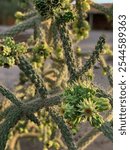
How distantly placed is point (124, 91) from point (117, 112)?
84mm

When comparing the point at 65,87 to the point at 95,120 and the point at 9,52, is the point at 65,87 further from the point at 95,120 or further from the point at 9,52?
the point at 95,120

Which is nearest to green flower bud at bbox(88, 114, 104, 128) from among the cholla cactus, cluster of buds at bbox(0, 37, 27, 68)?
the cholla cactus

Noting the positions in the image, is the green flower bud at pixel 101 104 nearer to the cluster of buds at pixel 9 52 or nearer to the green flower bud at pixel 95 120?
the green flower bud at pixel 95 120

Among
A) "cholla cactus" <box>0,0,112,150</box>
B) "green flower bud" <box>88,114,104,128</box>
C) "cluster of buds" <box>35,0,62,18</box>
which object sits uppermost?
"cluster of buds" <box>35,0,62,18</box>

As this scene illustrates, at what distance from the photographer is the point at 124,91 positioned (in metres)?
1.75

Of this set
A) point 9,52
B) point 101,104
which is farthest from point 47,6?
point 101,104

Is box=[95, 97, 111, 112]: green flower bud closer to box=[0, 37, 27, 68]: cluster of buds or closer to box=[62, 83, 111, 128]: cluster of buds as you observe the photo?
box=[62, 83, 111, 128]: cluster of buds

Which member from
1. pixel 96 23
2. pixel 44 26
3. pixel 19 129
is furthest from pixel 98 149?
pixel 96 23

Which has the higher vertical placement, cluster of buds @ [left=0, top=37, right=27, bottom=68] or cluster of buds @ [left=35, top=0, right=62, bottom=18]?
cluster of buds @ [left=35, top=0, right=62, bottom=18]

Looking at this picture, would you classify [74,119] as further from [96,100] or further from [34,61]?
[34,61]

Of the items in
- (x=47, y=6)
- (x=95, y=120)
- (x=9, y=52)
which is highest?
(x=47, y=6)

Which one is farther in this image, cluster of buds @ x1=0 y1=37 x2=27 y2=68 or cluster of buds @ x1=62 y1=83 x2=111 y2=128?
cluster of buds @ x1=0 y1=37 x2=27 y2=68

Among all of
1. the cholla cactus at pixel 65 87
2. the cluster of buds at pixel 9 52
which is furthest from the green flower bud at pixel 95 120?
the cluster of buds at pixel 9 52

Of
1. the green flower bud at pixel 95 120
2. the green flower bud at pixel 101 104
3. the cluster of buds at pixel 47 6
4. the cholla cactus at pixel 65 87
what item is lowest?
the green flower bud at pixel 95 120
